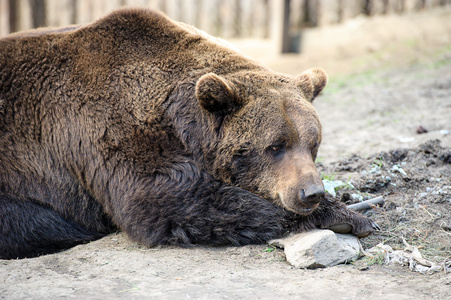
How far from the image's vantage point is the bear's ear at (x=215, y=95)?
15.8 feet

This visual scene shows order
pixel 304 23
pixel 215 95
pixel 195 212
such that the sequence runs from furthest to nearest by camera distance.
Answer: pixel 304 23
pixel 195 212
pixel 215 95

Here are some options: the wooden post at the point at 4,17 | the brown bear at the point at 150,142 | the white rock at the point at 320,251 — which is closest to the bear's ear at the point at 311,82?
the brown bear at the point at 150,142

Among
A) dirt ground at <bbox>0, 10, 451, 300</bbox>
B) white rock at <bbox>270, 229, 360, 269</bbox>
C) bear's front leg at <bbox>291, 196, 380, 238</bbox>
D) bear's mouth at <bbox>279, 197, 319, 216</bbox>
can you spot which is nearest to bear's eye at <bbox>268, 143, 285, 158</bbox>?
bear's mouth at <bbox>279, 197, 319, 216</bbox>

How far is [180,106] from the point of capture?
17.0ft

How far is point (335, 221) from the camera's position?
4941mm

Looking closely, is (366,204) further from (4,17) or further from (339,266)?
(4,17)

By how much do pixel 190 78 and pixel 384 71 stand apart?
7.50 meters

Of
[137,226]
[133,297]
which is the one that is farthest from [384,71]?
[133,297]

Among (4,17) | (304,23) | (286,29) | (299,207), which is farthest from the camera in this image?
(304,23)

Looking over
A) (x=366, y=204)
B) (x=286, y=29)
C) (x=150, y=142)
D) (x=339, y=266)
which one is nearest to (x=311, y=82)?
(x=366, y=204)

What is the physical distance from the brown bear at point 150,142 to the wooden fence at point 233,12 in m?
7.75

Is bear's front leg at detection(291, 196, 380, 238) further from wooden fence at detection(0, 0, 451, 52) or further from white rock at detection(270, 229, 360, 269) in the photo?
wooden fence at detection(0, 0, 451, 52)

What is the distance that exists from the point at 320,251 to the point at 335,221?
1.58 feet

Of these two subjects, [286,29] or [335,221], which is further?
[286,29]
